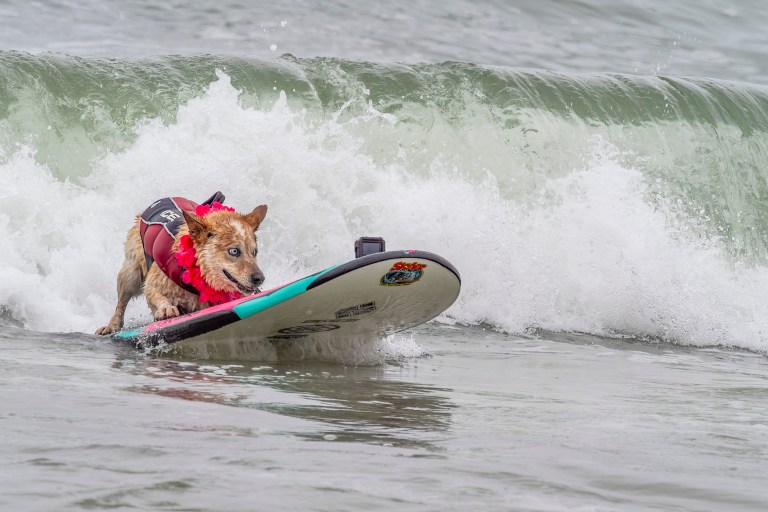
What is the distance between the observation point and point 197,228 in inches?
259

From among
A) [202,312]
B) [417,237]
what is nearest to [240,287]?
[202,312]

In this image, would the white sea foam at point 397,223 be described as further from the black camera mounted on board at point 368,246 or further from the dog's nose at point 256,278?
the black camera mounted on board at point 368,246

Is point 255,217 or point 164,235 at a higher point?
point 255,217

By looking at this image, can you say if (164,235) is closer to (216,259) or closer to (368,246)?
(216,259)

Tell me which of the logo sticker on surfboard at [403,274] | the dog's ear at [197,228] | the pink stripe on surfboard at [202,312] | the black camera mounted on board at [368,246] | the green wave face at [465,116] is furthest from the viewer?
the green wave face at [465,116]

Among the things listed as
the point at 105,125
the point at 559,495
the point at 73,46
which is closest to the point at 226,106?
the point at 105,125

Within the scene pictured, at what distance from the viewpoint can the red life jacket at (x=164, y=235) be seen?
674 centimetres

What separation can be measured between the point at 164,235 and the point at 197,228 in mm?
324

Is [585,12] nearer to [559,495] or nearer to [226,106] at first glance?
[226,106]

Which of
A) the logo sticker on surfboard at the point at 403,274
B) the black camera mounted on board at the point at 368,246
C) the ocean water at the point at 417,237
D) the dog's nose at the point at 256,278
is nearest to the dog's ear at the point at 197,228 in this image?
the dog's nose at the point at 256,278

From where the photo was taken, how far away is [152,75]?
13.3 m

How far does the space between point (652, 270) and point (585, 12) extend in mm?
9458

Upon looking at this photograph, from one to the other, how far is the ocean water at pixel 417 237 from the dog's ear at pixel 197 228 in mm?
761

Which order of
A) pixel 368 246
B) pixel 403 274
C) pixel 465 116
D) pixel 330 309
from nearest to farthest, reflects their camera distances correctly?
pixel 403 274 → pixel 368 246 → pixel 330 309 → pixel 465 116
